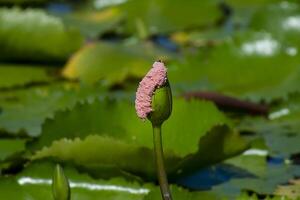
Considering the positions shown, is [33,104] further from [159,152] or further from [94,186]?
[159,152]

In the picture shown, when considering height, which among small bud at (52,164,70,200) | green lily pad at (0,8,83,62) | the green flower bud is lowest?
small bud at (52,164,70,200)

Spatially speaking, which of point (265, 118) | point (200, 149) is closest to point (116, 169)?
point (200, 149)

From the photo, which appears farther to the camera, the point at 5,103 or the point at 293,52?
the point at 293,52

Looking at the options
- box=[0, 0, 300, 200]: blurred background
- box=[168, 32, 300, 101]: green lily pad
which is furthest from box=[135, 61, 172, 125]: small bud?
box=[168, 32, 300, 101]: green lily pad

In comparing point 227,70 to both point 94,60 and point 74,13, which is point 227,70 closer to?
point 94,60

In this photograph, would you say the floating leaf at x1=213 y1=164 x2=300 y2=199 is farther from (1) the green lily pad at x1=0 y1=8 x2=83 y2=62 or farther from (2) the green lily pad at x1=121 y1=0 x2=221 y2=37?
(2) the green lily pad at x1=121 y1=0 x2=221 y2=37

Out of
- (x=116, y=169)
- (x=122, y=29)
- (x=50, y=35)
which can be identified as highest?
(x=122, y=29)
